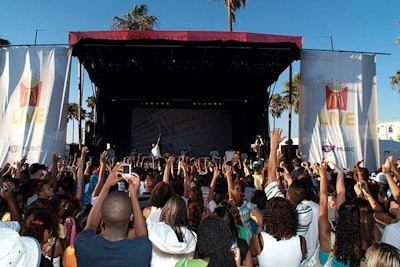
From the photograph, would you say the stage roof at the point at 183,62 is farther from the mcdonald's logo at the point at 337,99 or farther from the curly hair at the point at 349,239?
the curly hair at the point at 349,239

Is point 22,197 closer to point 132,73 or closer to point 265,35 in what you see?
point 265,35

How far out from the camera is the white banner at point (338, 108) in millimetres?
12539

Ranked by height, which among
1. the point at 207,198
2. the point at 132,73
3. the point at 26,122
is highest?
the point at 132,73

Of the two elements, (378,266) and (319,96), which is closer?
(378,266)

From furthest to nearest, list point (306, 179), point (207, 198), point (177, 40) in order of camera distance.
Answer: point (177, 40) < point (207, 198) < point (306, 179)

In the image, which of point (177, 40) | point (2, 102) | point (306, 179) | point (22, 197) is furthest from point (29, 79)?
point (306, 179)

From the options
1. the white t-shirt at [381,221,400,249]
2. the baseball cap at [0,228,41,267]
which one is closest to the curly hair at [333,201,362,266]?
the white t-shirt at [381,221,400,249]

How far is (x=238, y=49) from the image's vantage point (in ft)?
45.4

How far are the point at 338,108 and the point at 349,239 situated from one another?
11.1 metres

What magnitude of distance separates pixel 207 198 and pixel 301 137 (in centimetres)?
871

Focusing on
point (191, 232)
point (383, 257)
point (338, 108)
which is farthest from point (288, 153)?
point (383, 257)

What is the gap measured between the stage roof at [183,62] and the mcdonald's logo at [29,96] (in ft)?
7.12

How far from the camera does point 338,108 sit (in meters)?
12.7

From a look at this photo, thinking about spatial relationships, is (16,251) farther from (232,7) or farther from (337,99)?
(232,7)
